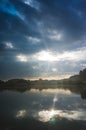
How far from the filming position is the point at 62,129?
27.4m

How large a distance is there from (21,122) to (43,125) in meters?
4.55

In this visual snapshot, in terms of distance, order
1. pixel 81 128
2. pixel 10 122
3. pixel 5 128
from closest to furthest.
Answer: pixel 81 128 < pixel 5 128 < pixel 10 122

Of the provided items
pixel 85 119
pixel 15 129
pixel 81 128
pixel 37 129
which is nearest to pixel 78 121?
pixel 85 119

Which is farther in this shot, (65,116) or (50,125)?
(65,116)

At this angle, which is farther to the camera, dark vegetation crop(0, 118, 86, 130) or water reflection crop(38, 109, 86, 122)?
water reflection crop(38, 109, 86, 122)

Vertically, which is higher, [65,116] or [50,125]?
[65,116]

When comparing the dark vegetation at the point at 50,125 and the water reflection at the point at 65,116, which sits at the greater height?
the water reflection at the point at 65,116

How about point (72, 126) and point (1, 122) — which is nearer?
point (72, 126)

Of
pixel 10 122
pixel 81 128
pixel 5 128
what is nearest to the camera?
pixel 81 128

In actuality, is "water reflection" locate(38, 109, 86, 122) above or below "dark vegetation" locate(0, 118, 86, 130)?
above

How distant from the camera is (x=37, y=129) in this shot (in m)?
27.9

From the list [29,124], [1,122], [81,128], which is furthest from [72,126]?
[1,122]

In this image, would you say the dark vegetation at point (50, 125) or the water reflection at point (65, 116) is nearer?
the dark vegetation at point (50, 125)

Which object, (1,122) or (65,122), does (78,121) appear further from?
(1,122)
